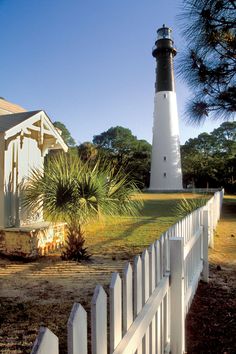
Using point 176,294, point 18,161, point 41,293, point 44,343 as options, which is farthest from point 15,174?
point 44,343

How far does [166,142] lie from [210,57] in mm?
28954

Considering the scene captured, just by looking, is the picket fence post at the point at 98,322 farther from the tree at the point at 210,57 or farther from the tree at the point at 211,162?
the tree at the point at 211,162

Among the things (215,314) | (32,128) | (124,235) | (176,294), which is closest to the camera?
(176,294)

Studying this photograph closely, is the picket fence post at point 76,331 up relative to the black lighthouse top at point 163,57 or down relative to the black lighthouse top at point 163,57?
down

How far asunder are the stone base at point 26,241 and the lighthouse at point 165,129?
90.8 ft

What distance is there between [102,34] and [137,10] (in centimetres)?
282

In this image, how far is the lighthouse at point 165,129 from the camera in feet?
110

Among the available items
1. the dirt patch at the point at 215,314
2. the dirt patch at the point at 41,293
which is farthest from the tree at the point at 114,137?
the dirt patch at the point at 215,314

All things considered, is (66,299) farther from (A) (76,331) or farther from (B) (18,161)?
(B) (18,161)

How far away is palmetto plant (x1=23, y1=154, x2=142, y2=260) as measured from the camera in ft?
19.1

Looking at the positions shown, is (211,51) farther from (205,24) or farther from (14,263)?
(14,263)

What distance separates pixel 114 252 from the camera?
6902 mm

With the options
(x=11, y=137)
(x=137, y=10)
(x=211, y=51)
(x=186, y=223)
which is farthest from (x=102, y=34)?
(x=186, y=223)

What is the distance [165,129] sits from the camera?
33.6 metres
